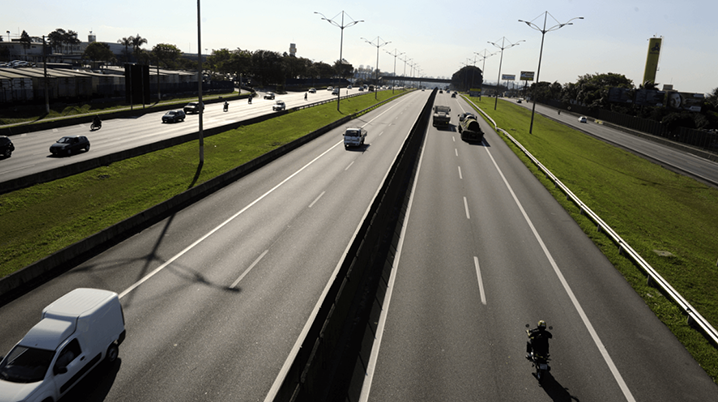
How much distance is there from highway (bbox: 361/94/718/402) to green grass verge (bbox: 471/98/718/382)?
641mm

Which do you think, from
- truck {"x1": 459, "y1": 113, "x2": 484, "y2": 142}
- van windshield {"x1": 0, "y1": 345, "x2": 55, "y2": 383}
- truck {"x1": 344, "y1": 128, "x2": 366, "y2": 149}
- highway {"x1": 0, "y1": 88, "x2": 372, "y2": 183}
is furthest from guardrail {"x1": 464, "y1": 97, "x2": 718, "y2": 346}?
highway {"x1": 0, "y1": 88, "x2": 372, "y2": 183}

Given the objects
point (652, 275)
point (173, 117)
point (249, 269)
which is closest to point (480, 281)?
point (652, 275)

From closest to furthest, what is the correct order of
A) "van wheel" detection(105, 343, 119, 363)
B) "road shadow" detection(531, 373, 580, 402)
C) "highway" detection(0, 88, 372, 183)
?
1. "road shadow" detection(531, 373, 580, 402)
2. "van wheel" detection(105, 343, 119, 363)
3. "highway" detection(0, 88, 372, 183)

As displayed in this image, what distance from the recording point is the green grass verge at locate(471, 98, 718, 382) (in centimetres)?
1434

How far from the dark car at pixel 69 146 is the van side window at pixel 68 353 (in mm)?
29530

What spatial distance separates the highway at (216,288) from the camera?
10.4m

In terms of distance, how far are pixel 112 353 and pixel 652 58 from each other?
517 ft

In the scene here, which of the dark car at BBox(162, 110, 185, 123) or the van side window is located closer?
the van side window

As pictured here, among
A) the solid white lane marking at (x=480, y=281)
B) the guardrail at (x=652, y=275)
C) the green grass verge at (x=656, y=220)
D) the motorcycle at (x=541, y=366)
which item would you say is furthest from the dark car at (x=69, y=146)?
the guardrail at (x=652, y=275)

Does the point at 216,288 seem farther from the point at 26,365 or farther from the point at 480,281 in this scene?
the point at 480,281

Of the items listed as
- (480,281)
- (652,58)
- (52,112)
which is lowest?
(480,281)

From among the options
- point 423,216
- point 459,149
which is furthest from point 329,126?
point 423,216

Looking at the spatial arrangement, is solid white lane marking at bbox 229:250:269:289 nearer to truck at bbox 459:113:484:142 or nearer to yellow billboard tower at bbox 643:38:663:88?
truck at bbox 459:113:484:142

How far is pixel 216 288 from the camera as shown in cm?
1473
